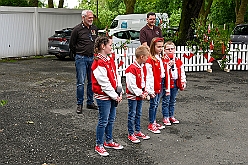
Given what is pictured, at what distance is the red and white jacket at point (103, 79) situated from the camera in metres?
4.97

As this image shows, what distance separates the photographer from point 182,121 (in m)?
7.00

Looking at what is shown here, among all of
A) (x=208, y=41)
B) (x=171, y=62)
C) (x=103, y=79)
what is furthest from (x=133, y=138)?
(x=208, y=41)

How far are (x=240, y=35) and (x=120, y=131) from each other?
42.3ft

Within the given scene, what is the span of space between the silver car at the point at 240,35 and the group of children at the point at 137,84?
11292 mm

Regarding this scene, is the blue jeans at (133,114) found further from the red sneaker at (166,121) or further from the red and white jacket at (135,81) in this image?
the red sneaker at (166,121)

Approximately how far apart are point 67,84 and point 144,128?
5.07 m

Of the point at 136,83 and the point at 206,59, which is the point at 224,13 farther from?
the point at 136,83

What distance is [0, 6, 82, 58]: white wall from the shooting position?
1900 cm

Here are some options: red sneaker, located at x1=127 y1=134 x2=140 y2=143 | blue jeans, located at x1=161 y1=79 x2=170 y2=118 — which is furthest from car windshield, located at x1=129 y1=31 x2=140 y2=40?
red sneaker, located at x1=127 y1=134 x2=140 y2=143

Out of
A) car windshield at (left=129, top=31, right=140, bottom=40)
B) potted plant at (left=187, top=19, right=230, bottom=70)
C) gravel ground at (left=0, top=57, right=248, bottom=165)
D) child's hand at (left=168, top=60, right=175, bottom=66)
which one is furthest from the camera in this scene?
car windshield at (left=129, top=31, right=140, bottom=40)

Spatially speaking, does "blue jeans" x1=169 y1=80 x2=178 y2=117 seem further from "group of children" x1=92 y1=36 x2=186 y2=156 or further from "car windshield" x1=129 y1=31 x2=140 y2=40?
"car windshield" x1=129 y1=31 x2=140 y2=40

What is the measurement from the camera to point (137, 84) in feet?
18.2

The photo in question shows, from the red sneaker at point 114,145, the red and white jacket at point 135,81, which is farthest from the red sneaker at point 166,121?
the red sneaker at point 114,145

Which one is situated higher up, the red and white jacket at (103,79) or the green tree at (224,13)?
the green tree at (224,13)
